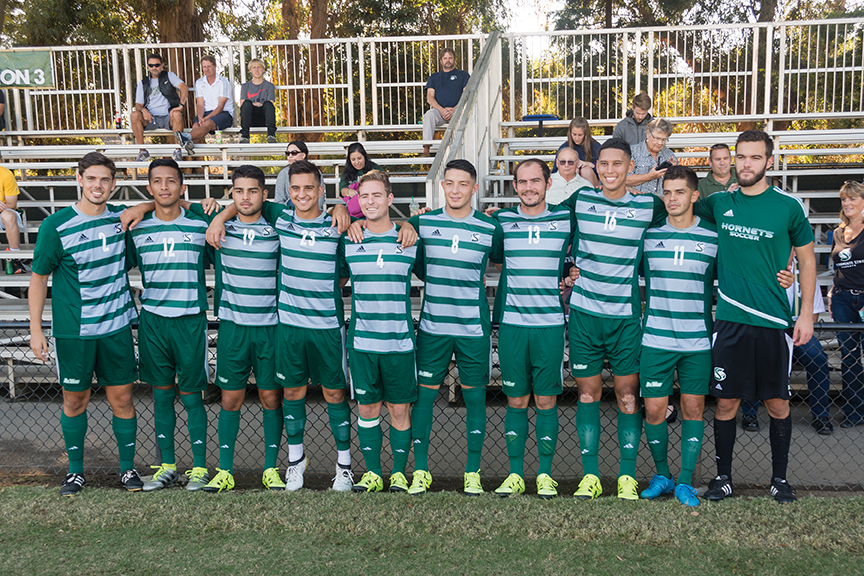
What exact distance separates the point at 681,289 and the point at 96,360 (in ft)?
11.4

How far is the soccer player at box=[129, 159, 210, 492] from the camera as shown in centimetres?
408

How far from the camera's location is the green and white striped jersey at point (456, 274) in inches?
155

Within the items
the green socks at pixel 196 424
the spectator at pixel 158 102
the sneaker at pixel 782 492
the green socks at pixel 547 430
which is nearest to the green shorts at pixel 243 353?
the green socks at pixel 196 424

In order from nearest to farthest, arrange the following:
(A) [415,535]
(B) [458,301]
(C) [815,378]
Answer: (A) [415,535]
(B) [458,301]
(C) [815,378]

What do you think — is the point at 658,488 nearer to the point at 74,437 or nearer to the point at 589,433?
the point at 589,433

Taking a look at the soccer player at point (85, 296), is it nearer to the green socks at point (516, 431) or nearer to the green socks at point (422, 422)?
the green socks at point (422, 422)

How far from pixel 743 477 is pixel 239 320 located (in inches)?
133

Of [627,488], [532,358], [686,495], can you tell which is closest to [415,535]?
[532,358]

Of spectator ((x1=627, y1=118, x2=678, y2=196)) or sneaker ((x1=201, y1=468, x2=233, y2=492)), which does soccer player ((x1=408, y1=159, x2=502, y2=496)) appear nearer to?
sneaker ((x1=201, y1=468, x2=233, y2=492))

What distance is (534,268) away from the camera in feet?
12.8

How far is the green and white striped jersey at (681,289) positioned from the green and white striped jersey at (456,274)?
92 cm

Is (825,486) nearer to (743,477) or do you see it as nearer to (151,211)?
(743,477)

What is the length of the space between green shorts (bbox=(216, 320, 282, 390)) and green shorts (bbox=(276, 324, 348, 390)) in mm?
71

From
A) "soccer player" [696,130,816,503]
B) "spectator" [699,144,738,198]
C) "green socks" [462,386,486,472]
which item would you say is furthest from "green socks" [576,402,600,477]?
"spectator" [699,144,738,198]
